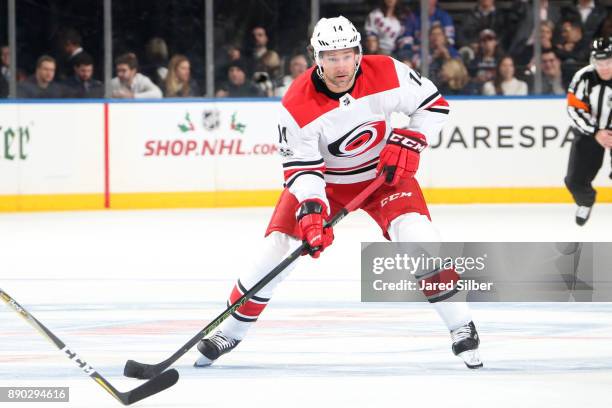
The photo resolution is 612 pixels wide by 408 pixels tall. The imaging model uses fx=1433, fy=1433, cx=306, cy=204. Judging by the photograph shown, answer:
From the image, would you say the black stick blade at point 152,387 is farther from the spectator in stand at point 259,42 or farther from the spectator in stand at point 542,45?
the spectator in stand at point 542,45

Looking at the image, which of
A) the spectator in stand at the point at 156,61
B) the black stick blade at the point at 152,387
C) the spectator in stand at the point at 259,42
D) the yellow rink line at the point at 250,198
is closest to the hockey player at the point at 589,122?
the yellow rink line at the point at 250,198

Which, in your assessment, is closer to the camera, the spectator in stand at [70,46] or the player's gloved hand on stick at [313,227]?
the player's gloved hand on stick at [313,227]

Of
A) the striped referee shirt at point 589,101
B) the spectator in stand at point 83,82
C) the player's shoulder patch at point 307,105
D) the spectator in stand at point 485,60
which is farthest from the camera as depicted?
the spectator in stand at point 485,60

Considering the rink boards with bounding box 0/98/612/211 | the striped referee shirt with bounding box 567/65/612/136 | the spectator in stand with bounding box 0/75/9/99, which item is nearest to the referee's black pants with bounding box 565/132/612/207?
the striped referee shirt with bounding box 567/65/612/136

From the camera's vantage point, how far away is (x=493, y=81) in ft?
37.2

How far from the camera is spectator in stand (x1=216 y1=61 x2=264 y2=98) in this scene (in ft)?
36.8

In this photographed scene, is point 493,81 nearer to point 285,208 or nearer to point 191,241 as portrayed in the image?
point 191,241

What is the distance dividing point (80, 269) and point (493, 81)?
505 cm

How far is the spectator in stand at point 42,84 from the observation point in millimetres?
10898

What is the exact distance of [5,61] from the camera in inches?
429

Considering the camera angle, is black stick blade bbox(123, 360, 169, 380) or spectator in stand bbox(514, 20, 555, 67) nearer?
black stick blade bbox(123, 360, 169, 380)

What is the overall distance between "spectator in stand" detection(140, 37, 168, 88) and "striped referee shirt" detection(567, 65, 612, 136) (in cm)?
371

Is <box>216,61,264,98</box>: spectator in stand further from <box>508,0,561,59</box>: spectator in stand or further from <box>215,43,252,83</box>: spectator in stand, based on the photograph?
<box>508,0,561,59</box>: spectator in stand

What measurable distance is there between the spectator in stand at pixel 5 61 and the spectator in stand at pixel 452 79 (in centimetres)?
334
